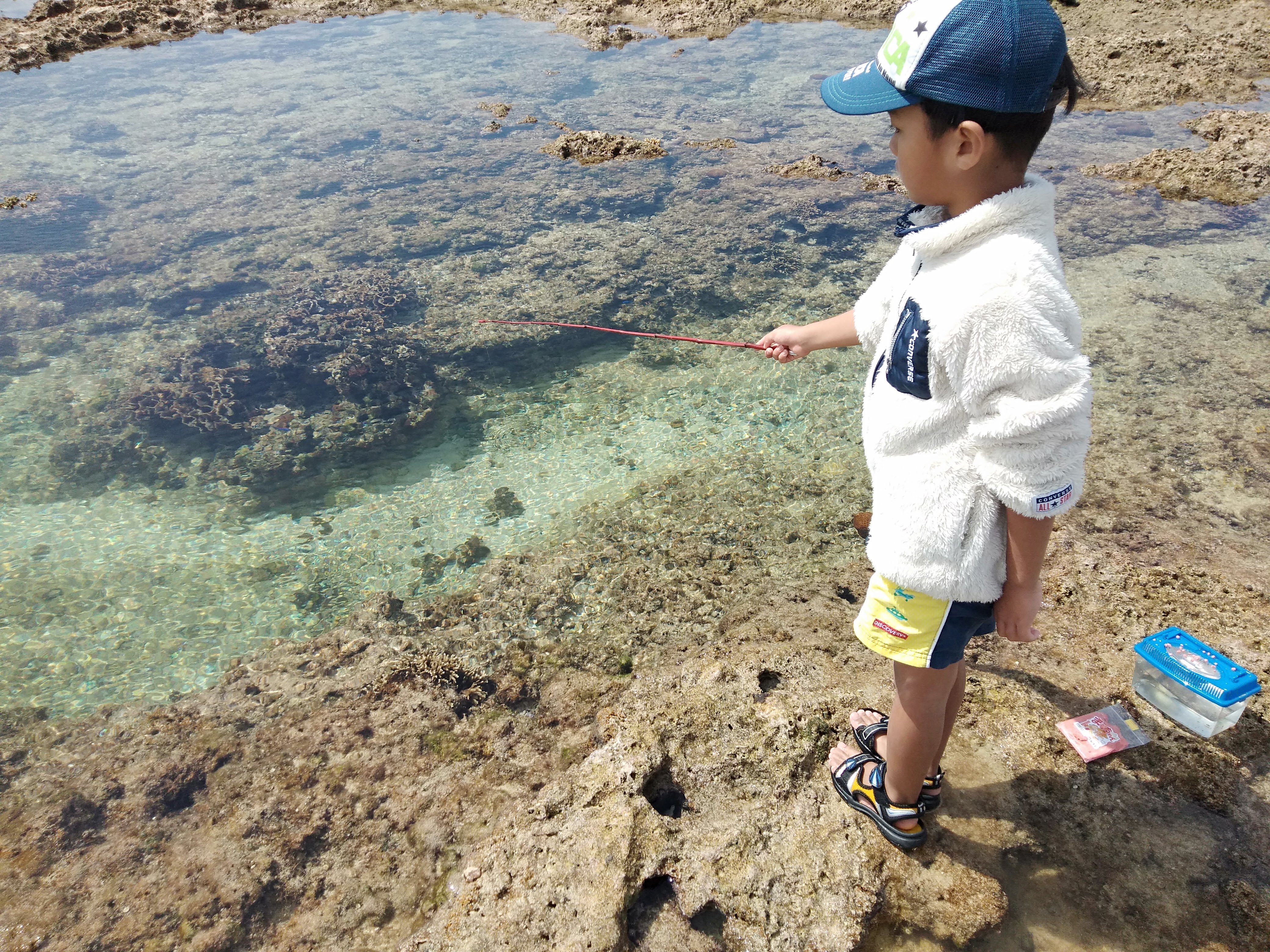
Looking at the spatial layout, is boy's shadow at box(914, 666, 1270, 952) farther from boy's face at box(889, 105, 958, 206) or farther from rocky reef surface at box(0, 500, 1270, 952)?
boy's face at box(889, 105, 958, 206)

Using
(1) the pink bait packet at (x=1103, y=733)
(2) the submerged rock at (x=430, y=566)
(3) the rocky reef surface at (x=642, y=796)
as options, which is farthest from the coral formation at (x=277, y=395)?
(1) the pink bait packet at (x=1103, y=733)

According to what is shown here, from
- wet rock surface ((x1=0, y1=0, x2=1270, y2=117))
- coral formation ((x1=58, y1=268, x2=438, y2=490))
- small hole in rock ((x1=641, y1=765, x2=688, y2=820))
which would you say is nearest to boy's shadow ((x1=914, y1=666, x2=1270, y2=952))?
small hole in rock ((x1=641, y1=765, x2=688, y2=820))

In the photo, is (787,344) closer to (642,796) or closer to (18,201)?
(642,796)

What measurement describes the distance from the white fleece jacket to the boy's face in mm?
80

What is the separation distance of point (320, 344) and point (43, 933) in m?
5.16

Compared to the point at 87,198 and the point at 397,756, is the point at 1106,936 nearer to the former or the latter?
the point at 397,756

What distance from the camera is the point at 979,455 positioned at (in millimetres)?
1611

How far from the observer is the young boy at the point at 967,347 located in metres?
1.45

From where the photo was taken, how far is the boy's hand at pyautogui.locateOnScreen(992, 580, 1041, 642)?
1694 millimetres

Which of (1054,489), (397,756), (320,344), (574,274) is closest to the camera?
(1054,489)

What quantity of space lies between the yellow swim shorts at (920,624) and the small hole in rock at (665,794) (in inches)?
38.4

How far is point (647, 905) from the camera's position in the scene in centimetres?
221

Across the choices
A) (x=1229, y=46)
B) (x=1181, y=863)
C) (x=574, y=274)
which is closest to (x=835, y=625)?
(x=1181, y=863)

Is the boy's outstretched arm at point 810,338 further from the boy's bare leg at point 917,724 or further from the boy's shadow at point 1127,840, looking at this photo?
the boy's shadow at point 1127,840
